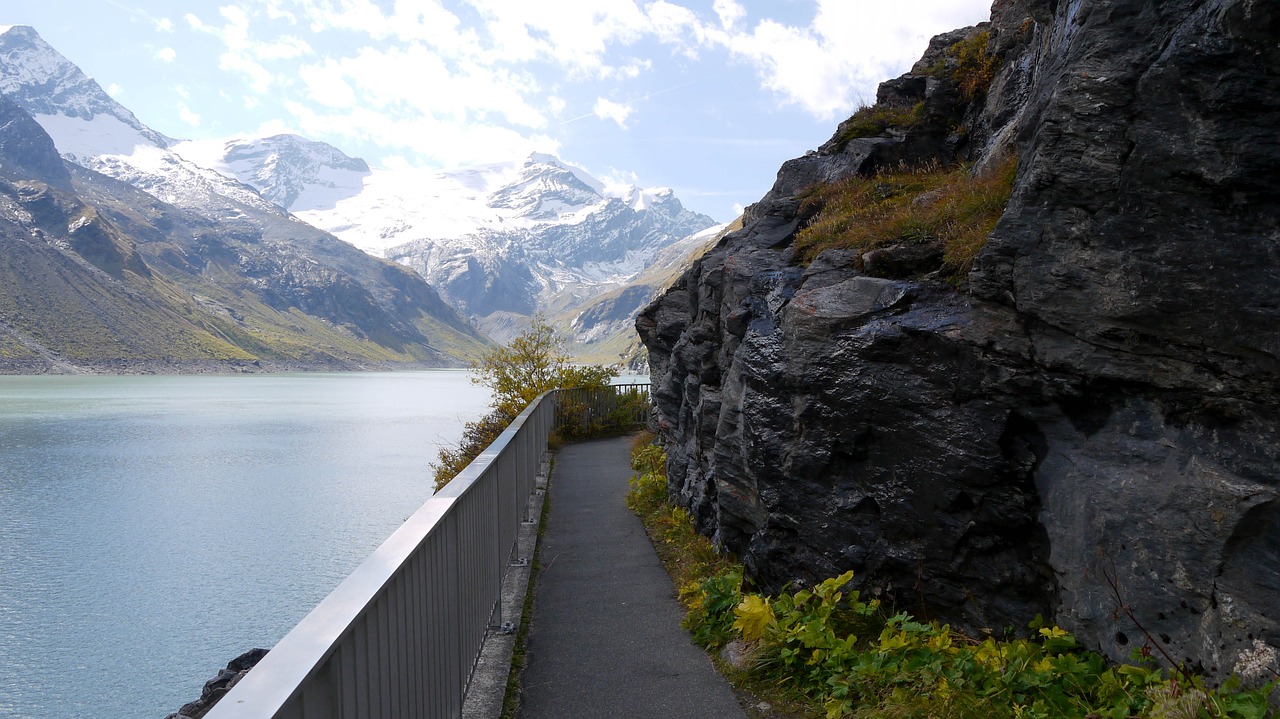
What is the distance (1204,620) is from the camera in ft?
14.4

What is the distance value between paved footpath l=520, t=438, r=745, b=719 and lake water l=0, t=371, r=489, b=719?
10382 mm

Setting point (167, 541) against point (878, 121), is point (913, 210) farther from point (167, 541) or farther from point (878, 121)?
point (167, 541)

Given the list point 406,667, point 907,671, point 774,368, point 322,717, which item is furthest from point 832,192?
point 322,717

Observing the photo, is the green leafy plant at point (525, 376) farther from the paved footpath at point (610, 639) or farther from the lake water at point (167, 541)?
the paved footpath at point (610, 639)

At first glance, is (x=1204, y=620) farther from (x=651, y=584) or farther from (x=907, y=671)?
(x=651, y=584)

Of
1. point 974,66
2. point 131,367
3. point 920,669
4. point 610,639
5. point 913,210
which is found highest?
point 131,367

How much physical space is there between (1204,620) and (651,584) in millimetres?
5106

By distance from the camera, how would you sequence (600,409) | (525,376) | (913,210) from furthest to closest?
(525,376), (600,409), (913,210)

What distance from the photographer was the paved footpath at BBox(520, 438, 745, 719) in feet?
18.4

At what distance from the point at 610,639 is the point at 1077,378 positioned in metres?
4.04

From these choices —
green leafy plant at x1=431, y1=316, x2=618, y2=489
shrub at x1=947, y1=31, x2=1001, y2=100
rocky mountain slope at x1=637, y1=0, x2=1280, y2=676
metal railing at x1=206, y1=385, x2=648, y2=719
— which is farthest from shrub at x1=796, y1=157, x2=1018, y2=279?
green leafy plant at x1=431, y1=316, x2=618, y2=489

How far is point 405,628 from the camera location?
11.6ft

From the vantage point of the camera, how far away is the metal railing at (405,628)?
7.08 ft

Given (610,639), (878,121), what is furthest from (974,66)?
(610,639)
